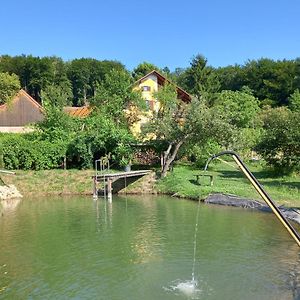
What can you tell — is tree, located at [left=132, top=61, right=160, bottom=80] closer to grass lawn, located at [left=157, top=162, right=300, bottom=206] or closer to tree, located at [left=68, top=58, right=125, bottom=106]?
tree, located at [left=68, top=58, right=125, bottom=106]

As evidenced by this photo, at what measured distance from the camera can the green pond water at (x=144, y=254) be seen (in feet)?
34.6

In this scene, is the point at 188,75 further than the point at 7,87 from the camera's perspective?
Yes

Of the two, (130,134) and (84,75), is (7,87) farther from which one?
(84,75)

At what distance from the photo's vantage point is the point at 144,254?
13406 millimetres

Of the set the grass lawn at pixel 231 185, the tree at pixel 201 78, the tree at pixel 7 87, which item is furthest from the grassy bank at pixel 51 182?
the tree at pixel 201 78

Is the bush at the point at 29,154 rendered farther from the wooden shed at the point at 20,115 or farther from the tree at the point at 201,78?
the tree at the point at 201,78

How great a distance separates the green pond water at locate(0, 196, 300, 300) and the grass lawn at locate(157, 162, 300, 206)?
5.42 feet

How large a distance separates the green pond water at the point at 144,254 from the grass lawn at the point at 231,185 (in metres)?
1.65

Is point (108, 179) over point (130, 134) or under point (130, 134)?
under

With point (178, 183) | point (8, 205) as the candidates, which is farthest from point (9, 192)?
point (178, 183)

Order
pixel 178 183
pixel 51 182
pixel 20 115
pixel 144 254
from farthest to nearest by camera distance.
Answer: pixel 20 115 < pixel 51 182 < pixel 178 183 < pixel 144 254

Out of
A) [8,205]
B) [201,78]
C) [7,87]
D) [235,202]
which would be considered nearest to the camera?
[235,202]

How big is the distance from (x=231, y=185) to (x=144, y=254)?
11.3 m

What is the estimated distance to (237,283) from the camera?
10.9 metres
